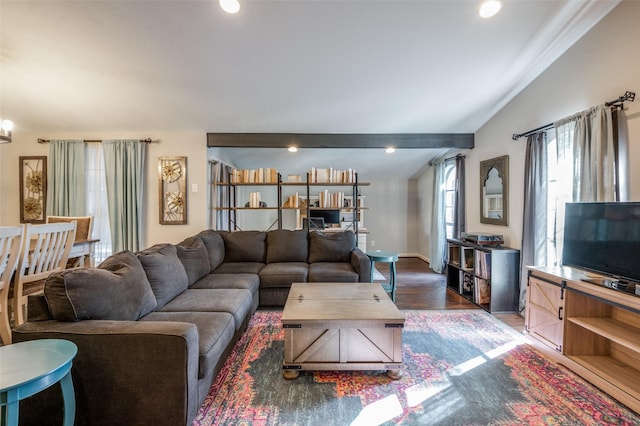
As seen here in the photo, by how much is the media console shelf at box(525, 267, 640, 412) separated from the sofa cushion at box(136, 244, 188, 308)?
317 cm

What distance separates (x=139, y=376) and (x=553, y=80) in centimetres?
430

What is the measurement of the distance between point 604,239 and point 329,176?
326cm

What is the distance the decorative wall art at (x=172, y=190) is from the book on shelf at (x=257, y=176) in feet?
2.48

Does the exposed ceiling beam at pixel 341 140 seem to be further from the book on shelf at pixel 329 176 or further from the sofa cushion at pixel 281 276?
the sofa cushion at pixel 281 276

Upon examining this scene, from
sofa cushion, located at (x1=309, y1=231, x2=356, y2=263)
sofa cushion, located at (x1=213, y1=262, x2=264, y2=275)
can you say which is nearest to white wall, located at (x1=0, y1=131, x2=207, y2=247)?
sofa cushion, located at (x1=213, y1=262, x2=264, y2=275)

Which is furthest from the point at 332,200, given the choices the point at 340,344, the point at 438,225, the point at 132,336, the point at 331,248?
the point at 132,336

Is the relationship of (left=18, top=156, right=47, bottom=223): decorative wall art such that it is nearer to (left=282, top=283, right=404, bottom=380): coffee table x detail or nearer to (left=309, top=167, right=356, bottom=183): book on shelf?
(left=309, top=167, right=356, bottom=183): book on shelf

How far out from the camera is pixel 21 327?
1469 mm

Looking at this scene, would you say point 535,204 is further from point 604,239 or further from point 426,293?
point 426,293

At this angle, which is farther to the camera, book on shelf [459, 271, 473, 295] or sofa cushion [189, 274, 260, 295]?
book on shelf [459, 271, 473, 295]

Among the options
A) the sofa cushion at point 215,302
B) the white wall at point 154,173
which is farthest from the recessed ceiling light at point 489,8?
the white wall at point 154,173

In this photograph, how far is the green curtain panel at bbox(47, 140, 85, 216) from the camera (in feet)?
13.7

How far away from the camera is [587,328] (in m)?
2.06

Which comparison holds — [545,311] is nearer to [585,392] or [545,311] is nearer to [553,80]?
[585,392]
